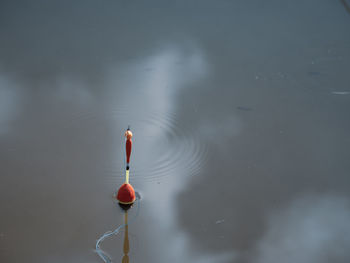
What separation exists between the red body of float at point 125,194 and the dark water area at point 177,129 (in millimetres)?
40

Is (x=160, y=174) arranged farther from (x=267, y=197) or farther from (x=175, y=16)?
(x=175, y=16)

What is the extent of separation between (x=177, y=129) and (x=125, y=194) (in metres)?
0.54

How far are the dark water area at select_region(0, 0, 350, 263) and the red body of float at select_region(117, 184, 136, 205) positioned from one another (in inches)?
1.6

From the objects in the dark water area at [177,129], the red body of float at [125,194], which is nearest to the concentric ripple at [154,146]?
the dark water area at [177,129]

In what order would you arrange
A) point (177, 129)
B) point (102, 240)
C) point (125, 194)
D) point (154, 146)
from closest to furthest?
point (102, 240)
point (125, 194)
point (154, 146)
point (177, 129)

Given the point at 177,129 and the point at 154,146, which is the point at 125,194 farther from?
the point at 177,129

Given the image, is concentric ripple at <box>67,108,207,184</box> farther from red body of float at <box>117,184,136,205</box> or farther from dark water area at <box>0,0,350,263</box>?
red body of float at <box>117,184,136,205</box>

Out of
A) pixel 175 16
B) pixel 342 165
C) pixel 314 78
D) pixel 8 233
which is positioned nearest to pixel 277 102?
pixel 314 78

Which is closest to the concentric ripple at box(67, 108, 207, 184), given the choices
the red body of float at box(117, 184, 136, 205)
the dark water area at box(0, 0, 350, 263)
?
the dark water area at box(0, 0, 350, 263)

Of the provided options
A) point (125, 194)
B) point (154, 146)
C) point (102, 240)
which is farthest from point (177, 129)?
point (102, 240)

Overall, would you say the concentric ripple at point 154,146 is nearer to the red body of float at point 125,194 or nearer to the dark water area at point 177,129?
the dark water area at point 177,129

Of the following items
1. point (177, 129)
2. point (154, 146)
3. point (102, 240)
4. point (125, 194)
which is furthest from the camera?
point (177, 129)

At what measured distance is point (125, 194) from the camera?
1.76 metres

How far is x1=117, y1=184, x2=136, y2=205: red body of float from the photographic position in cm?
176
